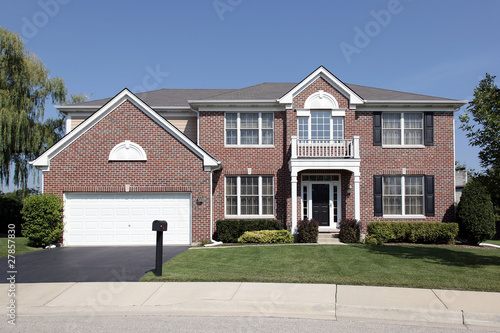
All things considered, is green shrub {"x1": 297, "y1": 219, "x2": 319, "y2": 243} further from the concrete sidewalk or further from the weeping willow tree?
the weeping willow tree

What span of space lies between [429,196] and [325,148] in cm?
562

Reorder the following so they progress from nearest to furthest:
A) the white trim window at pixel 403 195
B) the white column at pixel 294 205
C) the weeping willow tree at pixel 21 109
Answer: the white column at pixel 294 205, the white trim window at pixel 403 195, the weeping willow tree at pixel 21 109

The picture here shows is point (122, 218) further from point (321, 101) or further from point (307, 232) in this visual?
point (321, 101)

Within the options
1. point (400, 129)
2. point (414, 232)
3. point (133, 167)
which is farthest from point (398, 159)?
point (133, 167)

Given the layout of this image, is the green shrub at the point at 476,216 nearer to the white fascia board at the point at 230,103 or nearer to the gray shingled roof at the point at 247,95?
the gray shingled roof at the point at 247,95

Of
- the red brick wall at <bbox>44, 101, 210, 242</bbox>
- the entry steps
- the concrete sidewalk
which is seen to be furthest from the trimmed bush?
the concrete sidewalk

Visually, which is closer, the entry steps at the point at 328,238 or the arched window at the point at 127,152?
the arched window at the point at 127,152

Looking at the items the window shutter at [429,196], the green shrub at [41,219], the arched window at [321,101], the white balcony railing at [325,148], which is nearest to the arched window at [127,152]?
the green shrub at [41,219]

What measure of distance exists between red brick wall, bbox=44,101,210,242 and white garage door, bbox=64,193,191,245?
1.28 ft

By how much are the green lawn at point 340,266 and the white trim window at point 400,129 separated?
6.40 m

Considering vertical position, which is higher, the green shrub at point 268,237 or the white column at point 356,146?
the white column at point 356,146

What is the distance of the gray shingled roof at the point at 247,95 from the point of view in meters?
18.9

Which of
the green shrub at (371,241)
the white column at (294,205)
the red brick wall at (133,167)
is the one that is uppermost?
the red brick wall at (133,167)

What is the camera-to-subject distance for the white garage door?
16047 mm
